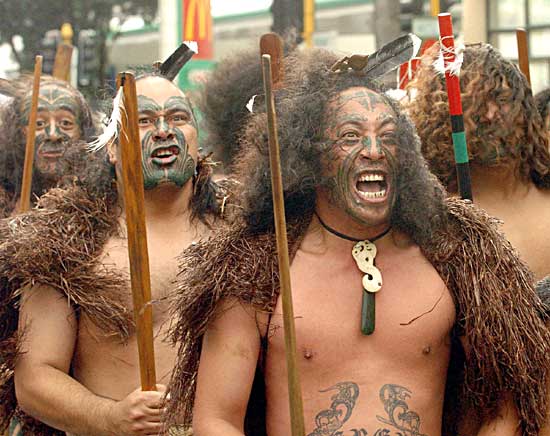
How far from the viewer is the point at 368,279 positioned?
161 inches

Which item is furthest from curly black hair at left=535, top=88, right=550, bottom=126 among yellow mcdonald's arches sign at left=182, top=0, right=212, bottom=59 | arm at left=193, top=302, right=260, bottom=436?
yellow mcdonald's arches sign at left=182, top=0, right=212, bottom=59

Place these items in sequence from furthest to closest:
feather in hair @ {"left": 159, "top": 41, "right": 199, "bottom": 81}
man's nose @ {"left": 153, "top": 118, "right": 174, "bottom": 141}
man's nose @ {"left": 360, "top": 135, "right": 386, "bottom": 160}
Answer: feather in hair @ {"left": 159, "top": 41, "right": 199, "bottom": 81} < man's nose @ {"left": 153, "top": 118, "right": 174, "bottom": 141} < man's nose @ {"left": 360, "top": 135, "right": 386, "bottom": 160}

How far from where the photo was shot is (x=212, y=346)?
13.3ft

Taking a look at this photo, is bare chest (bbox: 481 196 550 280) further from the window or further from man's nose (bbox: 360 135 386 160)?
the window

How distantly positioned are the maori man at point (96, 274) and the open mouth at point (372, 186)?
1059mm

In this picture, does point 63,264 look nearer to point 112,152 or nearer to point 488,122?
point 112,152

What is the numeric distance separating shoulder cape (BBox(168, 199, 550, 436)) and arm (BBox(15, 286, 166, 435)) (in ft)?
2.31

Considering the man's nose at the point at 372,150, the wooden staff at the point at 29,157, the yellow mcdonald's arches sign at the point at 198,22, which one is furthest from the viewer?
the yellow mcdonald's arches sign at the point at 198,22

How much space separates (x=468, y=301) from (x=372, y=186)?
445mm

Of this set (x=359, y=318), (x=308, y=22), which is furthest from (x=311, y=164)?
(x=308, y=22)

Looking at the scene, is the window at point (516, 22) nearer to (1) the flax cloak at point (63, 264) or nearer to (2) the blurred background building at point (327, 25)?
(2) the blurred background building at point (327, 25)

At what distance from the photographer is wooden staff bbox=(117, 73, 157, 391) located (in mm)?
4500

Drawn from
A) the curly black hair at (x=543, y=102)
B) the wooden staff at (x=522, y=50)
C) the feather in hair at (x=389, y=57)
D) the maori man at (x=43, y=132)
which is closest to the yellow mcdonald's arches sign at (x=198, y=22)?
the maori man at (x=43, y=132)

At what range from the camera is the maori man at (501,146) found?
17.7ft
